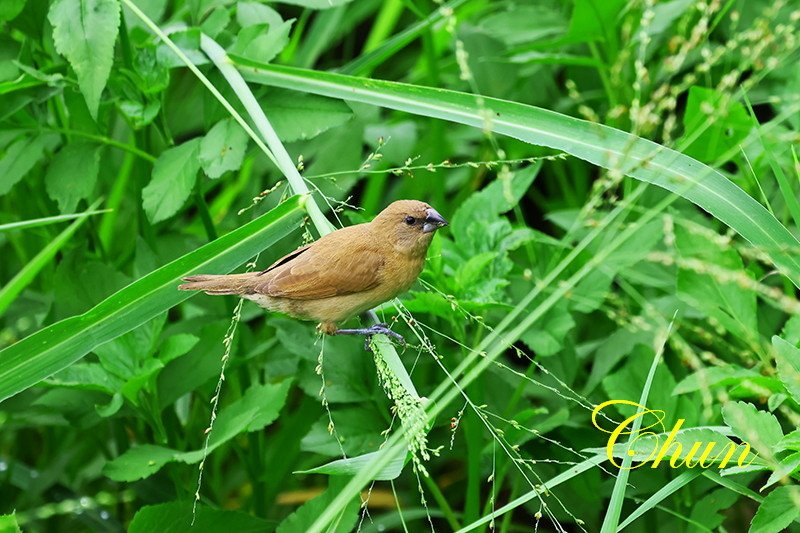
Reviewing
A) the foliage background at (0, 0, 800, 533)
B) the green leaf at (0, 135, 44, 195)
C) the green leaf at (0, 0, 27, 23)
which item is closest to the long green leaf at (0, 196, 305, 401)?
the foliage background at (0, 0, 800, 533)

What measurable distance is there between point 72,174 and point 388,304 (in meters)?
0.81

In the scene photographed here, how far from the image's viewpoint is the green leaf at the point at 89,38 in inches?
81.0

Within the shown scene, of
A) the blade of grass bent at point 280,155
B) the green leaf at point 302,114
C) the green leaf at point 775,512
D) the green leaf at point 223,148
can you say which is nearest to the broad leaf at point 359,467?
the blade of grass bent at point 280,155

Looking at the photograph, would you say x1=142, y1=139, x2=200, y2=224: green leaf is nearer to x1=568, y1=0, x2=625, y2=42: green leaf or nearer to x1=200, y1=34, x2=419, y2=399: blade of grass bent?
x1=200, y1=34, x2=419, y2=399: blade of grass bent

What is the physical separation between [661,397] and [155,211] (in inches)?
45.1

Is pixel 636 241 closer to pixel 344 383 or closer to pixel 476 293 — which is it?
pixel 476 293

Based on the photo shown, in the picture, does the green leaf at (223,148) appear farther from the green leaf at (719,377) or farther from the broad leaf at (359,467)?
the green leaf at (719,377)

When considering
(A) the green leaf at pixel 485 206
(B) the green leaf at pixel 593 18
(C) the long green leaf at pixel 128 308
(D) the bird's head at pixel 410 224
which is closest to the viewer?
(C) the long green leaf at pixel 128 308

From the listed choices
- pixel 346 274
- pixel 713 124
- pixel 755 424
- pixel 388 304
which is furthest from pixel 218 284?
pixel 713 124

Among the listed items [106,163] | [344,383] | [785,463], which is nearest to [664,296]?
[344,383]

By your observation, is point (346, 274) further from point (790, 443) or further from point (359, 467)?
point (790, 443)

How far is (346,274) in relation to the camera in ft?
6.43

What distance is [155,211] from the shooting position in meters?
2.21

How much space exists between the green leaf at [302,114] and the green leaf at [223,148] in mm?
101
